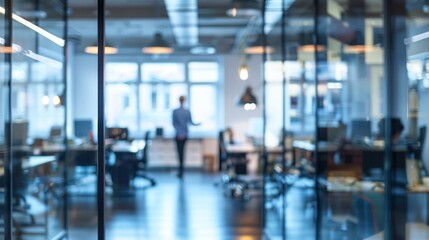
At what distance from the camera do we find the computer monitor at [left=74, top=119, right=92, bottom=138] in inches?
344

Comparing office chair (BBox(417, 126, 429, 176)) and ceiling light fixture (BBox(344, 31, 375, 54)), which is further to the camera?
ceiling light fixture (BBox(344, 31, 375, 54))

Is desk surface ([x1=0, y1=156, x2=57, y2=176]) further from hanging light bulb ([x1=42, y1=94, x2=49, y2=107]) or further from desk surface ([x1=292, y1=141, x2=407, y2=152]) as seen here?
desk surface ([x1=292, y1=141, x2=407, y2=152])

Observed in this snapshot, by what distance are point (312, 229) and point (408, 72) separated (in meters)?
2.34

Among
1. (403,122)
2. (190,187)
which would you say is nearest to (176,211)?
(190,187)

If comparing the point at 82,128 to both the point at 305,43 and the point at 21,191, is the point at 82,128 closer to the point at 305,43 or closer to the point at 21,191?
the point at 21,191

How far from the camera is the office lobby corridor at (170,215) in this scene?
5.48m

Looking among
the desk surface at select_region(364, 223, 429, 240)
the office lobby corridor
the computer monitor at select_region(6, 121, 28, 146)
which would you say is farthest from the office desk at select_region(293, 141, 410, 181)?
the computer monitor at select_region(6, 121, 28, 146)

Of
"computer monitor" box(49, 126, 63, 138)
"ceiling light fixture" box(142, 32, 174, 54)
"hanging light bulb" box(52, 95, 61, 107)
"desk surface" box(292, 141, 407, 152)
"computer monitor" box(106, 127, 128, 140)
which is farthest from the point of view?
"ceiling light fixture" box(142, 32, 174, 54)

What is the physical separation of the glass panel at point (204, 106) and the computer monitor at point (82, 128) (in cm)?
369

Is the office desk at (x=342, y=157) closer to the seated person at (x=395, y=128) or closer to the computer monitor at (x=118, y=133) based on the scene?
the seated person at (x=395, y=128)

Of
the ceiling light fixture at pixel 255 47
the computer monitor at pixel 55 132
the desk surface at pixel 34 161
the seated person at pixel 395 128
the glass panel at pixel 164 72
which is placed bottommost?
the desk surface at pixel 34 161

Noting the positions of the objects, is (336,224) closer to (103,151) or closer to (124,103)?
(103,151)

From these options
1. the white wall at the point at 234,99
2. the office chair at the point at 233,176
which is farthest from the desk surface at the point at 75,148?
the white wall at the point at 234,99

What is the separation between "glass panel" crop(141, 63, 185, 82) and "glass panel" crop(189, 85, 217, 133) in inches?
18.8
